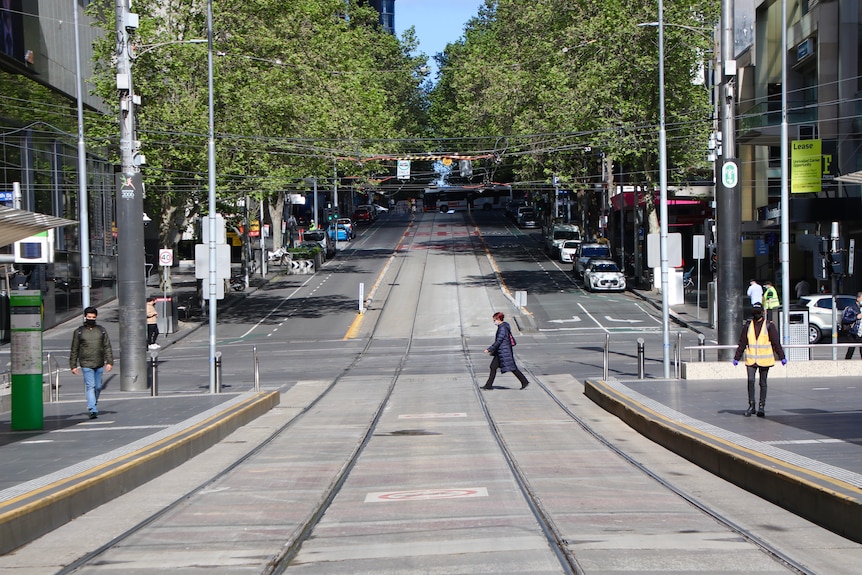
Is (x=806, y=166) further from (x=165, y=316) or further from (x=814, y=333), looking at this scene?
(x=165, y=316)

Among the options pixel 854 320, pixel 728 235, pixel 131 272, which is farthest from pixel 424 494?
pixel 854 320

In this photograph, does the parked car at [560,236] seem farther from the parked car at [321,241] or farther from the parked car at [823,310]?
the parked car at [823,310]

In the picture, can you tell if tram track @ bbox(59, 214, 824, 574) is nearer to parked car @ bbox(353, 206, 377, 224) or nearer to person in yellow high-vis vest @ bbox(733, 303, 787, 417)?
person in yellow high-vis vest @ bbox(733, 303, 787, 417)

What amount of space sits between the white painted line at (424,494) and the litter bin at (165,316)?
3450 cm

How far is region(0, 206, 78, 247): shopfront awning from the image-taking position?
45.6ft

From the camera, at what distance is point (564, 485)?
11672 mm

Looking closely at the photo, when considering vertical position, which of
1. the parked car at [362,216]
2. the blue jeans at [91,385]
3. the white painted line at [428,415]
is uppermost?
the parked car at [362,216]

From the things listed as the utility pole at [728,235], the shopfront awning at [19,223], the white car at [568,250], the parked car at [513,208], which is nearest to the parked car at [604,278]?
the white car at [568,250]

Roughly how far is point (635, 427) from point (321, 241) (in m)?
63.6

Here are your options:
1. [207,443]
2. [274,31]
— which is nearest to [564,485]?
[207,443]

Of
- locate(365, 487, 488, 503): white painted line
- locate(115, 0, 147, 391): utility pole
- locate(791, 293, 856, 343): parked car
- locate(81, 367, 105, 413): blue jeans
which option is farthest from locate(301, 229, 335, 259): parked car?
locate(365, 487, 488, 503): white painted line

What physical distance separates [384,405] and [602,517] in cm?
1249

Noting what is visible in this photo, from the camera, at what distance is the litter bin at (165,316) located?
44.6 meters

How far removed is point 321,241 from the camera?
79.7 metres
